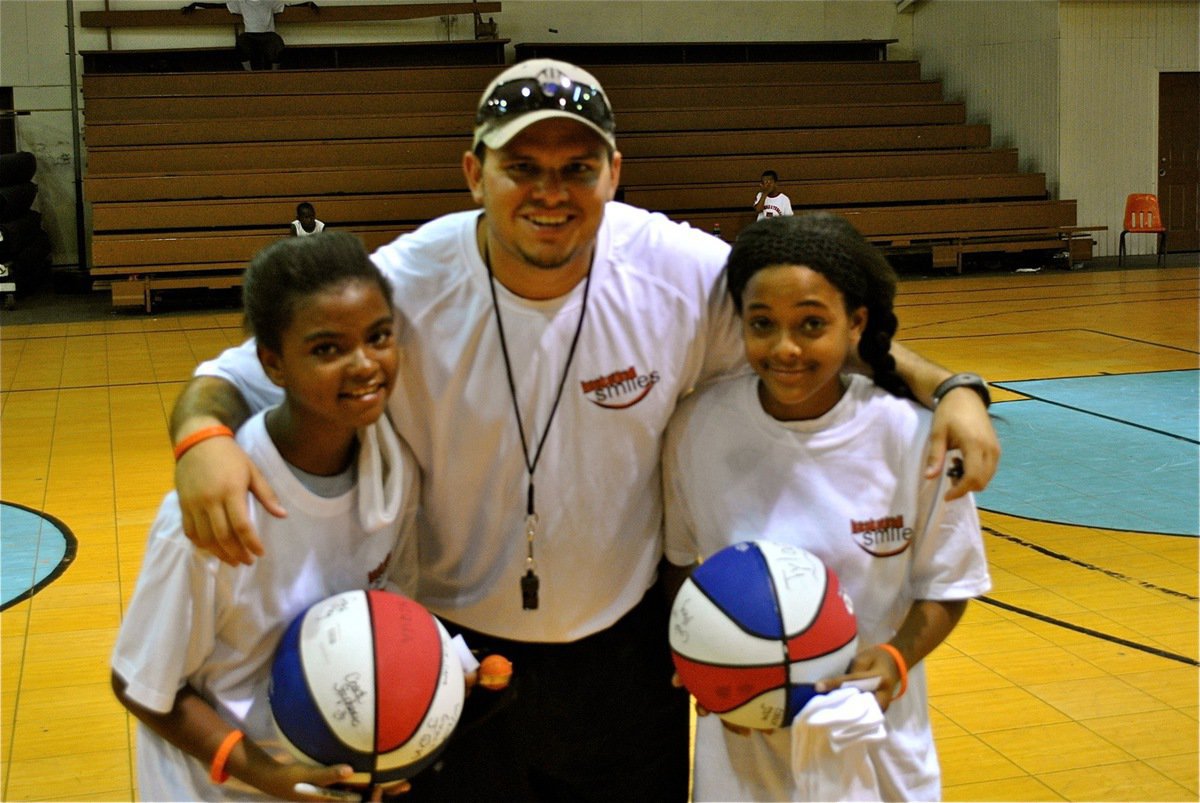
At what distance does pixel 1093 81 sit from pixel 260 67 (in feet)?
33.8

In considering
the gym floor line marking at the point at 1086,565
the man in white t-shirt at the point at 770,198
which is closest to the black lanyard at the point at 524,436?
the gym floor line marking at the point at 1086,565

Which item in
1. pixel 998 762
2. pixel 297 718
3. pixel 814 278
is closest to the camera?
pixel 297 718

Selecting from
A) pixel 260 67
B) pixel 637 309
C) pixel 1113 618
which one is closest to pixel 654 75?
pixel 260 67

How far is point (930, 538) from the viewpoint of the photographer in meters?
1.91

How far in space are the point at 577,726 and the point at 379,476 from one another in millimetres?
627

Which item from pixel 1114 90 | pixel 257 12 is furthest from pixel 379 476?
pixel 1114 90

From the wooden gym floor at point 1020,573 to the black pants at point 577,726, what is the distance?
1098mm

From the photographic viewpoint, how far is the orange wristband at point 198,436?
1.73m

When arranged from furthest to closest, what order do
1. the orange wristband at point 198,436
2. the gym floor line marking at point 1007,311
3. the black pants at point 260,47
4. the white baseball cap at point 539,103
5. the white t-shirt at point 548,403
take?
the black pants at point 260,47 → the gym floor line marking at point 1007,311 → the white t-shirt at point 548,403 → the white baseball cap at point 539,103 → the orange wristband at point 198,436

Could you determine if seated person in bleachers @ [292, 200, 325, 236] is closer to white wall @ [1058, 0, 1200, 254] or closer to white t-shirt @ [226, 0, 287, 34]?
white t-shirt @ [226, 0, 287, 34]

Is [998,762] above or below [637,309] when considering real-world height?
below

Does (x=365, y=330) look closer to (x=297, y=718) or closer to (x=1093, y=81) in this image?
(x=297, y=718)

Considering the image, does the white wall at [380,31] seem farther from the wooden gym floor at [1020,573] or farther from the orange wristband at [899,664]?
the orange wristband at [899,664]

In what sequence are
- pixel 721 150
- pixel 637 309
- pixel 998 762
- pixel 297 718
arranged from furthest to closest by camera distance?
pixel 721 150 → pixel 998 762 → pixel 637 309 → pixel 297 718
